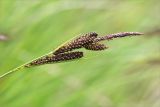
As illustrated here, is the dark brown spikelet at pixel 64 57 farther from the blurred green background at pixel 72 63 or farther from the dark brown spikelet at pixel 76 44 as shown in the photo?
the blurred green background at pixel 72 63

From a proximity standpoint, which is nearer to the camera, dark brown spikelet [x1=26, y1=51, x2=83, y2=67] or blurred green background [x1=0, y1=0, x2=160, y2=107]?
dark brown spikelet [x1=26, y1=51, x2=83, y2=67]

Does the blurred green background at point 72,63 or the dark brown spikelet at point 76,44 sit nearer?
the dark brown spikelet at point 76,44

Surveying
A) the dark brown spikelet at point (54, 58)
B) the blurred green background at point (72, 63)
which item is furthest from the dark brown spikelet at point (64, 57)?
the blurred green background at point (72, 63)

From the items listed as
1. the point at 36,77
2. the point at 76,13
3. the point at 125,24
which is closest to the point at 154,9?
the point at 125,24

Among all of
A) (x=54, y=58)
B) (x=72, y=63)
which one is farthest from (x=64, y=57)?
(x=72, y=63)

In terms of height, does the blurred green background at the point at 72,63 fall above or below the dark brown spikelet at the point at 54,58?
above

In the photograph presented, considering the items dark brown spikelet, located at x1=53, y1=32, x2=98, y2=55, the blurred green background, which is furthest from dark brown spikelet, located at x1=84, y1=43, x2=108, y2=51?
the blurred green background

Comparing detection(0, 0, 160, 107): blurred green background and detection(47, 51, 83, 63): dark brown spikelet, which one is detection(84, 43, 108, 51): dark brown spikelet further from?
detection(0, 0, 160, 107): blurred green background

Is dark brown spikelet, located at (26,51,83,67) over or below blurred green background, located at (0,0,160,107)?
below
